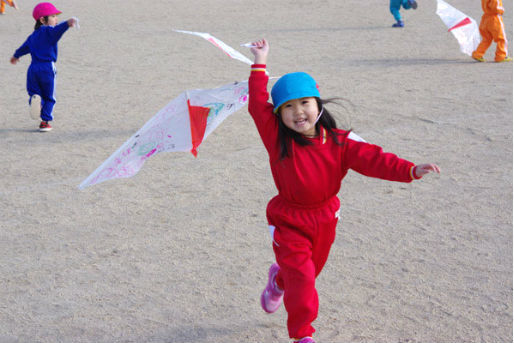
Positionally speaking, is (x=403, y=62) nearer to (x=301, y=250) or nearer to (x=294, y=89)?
(x=294, y=89)

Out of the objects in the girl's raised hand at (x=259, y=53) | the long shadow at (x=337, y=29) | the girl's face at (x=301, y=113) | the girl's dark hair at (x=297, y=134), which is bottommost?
the long shadow at (x=337, y=29)

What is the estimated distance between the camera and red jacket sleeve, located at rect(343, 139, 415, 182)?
3049 mm

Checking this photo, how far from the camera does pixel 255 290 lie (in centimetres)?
382

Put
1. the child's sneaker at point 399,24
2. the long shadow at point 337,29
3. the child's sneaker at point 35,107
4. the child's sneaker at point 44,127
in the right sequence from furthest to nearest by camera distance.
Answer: the child's sneaker at point 399,24 < the long shadow at point 337,29 < the child's sneaker at point 44,127 < the child's sneaker at point 35,107

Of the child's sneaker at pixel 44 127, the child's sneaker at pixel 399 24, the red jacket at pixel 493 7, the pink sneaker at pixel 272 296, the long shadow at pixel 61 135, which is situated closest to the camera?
the pink sneaker at pixel 272 296

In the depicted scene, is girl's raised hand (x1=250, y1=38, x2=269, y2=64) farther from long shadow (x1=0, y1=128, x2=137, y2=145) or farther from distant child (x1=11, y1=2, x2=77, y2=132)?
distant child (x1=11, y1=2, x2=77, y2=132)

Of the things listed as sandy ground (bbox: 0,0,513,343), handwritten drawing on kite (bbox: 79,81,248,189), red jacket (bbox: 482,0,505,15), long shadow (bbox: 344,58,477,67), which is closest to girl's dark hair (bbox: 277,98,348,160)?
handwritten drawing on kite (bbox: 79,81,248,189)

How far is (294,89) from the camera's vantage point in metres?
3.08

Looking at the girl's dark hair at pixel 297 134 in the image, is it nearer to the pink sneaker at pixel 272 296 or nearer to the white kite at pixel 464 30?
the pink sneaker at pixel 272 296

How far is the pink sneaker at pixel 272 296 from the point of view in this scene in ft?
11.4

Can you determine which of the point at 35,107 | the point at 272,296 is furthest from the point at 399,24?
the point at 272,296

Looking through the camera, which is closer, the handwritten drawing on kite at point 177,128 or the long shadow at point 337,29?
the handwritten drawing on kite at point 177,128

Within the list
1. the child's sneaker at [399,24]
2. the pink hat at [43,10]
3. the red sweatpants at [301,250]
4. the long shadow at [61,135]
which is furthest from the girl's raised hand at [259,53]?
the child's sneaker at [399,24]

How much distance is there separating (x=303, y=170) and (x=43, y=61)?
492cm
